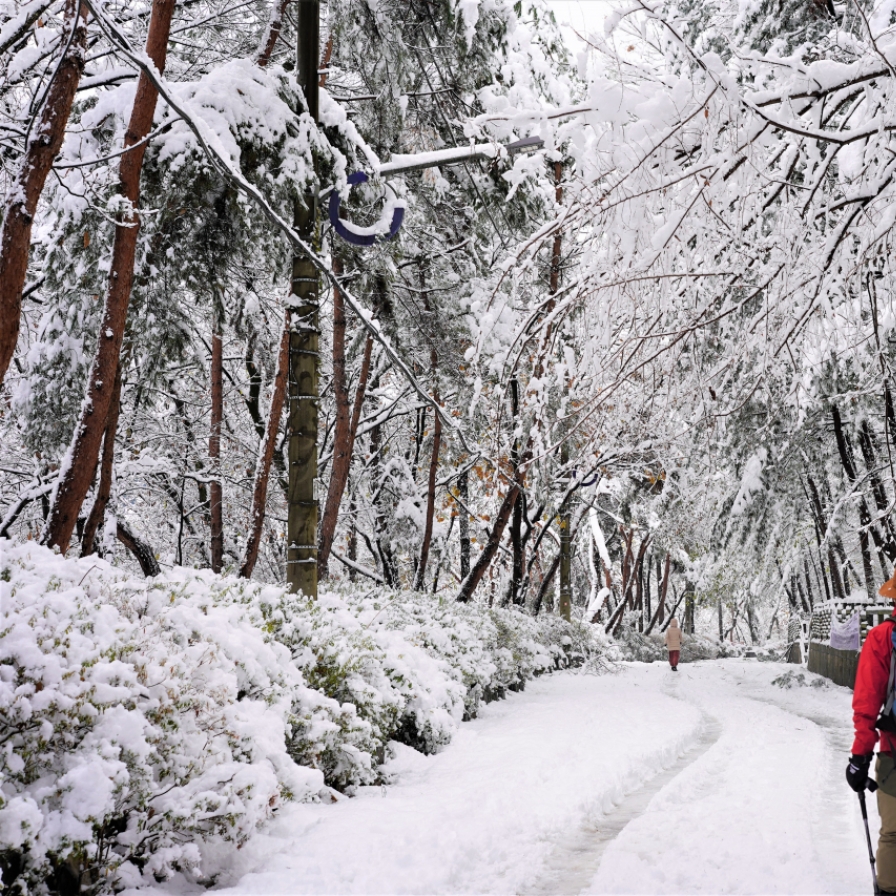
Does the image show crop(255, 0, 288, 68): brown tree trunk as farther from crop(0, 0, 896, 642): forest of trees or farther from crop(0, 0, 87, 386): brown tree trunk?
crop(0, 0, 87, 386): brown tree trunk

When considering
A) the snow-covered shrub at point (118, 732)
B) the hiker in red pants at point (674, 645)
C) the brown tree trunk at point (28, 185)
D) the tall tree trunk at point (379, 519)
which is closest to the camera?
the snow-covered shrub at point (118, 732)

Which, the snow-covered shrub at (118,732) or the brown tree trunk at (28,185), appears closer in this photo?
the snow-covered shrub at (118,732)

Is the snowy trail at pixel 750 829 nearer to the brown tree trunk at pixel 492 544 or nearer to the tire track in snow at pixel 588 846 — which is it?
the tire track in snow at pixel 588 846

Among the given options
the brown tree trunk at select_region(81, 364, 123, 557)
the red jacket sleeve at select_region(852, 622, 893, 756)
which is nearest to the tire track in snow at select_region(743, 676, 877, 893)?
the red jacket sleeve at select_region(852, 622, 893, 756)

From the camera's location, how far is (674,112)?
3.47 meters

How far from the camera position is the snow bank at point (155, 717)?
320 centimetres

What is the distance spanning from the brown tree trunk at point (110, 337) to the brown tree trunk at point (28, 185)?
65 cm

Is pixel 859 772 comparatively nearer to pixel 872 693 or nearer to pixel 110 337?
pixel 872 693

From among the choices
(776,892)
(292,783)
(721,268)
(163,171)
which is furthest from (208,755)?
(163,171)

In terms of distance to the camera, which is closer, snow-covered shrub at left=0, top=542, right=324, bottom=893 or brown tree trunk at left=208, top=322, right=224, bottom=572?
snow-covered shrub at left=0, top=542, right=324, bottom=893

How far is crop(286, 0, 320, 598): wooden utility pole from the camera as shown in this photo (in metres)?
7.52

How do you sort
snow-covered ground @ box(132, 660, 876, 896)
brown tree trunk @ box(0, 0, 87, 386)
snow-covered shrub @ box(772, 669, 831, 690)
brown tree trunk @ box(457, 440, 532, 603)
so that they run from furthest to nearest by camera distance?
1. snow-covered shrub @ box(772, 669, 831, 690)
2. brown tree trunk @ box(457, 440, 532, 603)
3. brown tree trunk @ box(0, 0, 87, 386)
4. snow-covered ground @ box(132, 660, 876, 896)

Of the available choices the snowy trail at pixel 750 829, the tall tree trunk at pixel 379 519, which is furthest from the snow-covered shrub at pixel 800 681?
the tall tree trunk at pixel 379 519

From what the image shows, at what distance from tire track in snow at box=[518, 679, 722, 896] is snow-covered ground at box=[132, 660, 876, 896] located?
15mm
